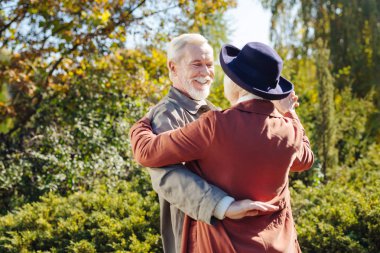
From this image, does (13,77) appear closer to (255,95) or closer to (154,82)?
(154,82)

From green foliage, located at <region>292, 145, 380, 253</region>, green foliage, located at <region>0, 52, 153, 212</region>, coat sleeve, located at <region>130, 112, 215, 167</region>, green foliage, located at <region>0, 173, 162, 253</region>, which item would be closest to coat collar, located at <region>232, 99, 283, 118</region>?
coat sleeve, located at <region>130, 112, 215, 167</region>

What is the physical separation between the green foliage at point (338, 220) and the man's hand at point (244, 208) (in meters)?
2.33

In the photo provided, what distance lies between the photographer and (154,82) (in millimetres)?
7941

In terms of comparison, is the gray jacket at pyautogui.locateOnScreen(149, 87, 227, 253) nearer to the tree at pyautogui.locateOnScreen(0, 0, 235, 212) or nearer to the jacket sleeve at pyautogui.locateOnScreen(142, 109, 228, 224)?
the jacket sleeve at pyautogui.locateOnScreen(142, 109, 228, 224)

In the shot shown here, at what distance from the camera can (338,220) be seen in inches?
171

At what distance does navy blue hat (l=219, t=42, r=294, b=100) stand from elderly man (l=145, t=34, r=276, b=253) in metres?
0.29

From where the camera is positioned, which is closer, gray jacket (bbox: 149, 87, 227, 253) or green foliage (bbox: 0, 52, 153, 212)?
gray jacket (bbox: 149, 87, 227, 253)

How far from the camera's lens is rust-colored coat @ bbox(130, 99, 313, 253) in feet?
6.38

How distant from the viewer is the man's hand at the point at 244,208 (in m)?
1.92

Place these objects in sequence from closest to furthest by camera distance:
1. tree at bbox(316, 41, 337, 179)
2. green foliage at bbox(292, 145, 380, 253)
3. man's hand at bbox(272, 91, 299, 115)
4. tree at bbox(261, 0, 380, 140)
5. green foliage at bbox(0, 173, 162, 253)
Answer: man's hand at bbox(272, 91, 299, 115), green foliage at bbox(292, 145, 380, 253), green foliage at bbox(0, 173, 162, 253), tree at bbox(316, 41, 337, 179), tree at bbox(261, 0, 380, 140)

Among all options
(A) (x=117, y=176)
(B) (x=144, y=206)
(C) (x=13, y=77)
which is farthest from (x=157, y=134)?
(C) (x=13, y=77)

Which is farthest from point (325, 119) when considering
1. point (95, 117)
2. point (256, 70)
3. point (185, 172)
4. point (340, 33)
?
point (340, 33)

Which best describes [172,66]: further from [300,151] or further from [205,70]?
[300,151]

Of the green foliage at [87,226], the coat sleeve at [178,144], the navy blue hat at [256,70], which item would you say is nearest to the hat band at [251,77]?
the navy blue hat at [256,70]
